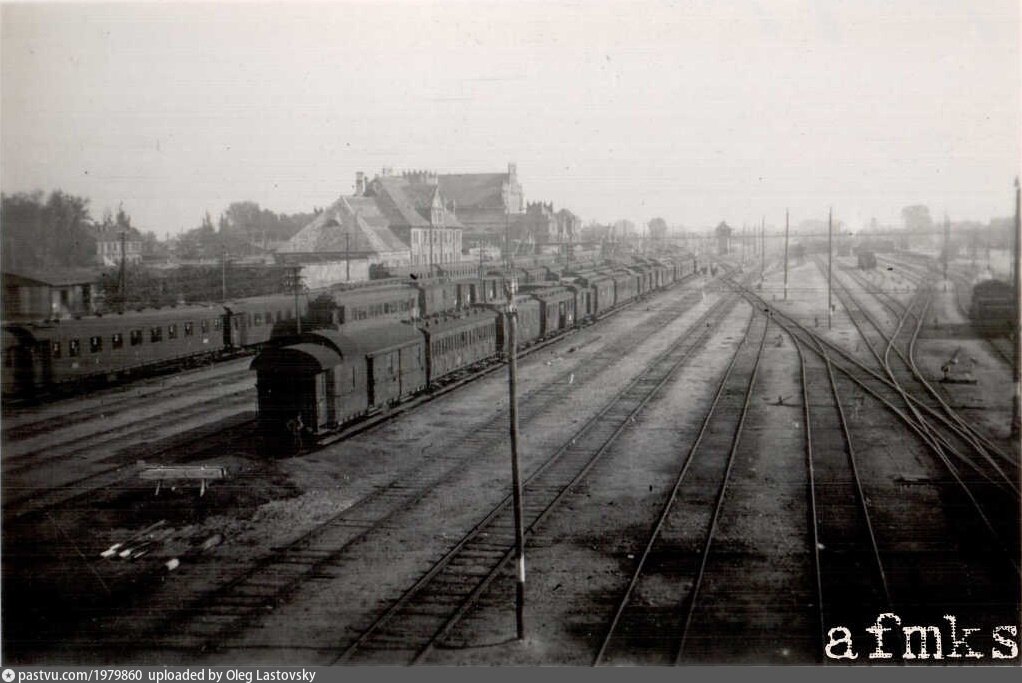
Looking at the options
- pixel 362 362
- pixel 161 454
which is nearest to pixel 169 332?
pixel 161 454

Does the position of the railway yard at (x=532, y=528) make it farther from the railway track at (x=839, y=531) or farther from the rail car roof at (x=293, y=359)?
the rail car roof at (x=293, y=359)

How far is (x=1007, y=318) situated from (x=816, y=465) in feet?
87.9

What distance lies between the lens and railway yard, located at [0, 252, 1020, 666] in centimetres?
1347

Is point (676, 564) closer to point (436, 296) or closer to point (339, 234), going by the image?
point (436, 296)

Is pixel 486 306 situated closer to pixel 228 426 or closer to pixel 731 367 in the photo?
pixel 731 367

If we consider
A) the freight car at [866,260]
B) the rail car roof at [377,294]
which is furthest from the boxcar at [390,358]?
the freight car at [866,260]

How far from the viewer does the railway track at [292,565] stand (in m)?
13.8

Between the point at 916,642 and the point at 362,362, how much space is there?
18.0 metres

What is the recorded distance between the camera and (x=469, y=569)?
54.1 feet

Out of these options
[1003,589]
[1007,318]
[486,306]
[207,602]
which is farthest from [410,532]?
[1007,318]

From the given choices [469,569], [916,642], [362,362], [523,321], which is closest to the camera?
[916,642]

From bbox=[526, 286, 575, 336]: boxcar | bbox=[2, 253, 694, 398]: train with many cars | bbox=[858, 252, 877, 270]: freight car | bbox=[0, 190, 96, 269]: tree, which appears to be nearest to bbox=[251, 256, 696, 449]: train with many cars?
bbox=[2, 253, 694, 398]: train with many cars

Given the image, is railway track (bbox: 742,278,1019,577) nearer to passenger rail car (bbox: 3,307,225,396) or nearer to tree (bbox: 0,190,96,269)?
passenger rail car (bbox: 3,307,225,396)

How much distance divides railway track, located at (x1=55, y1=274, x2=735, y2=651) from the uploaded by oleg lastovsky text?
9115 mm
